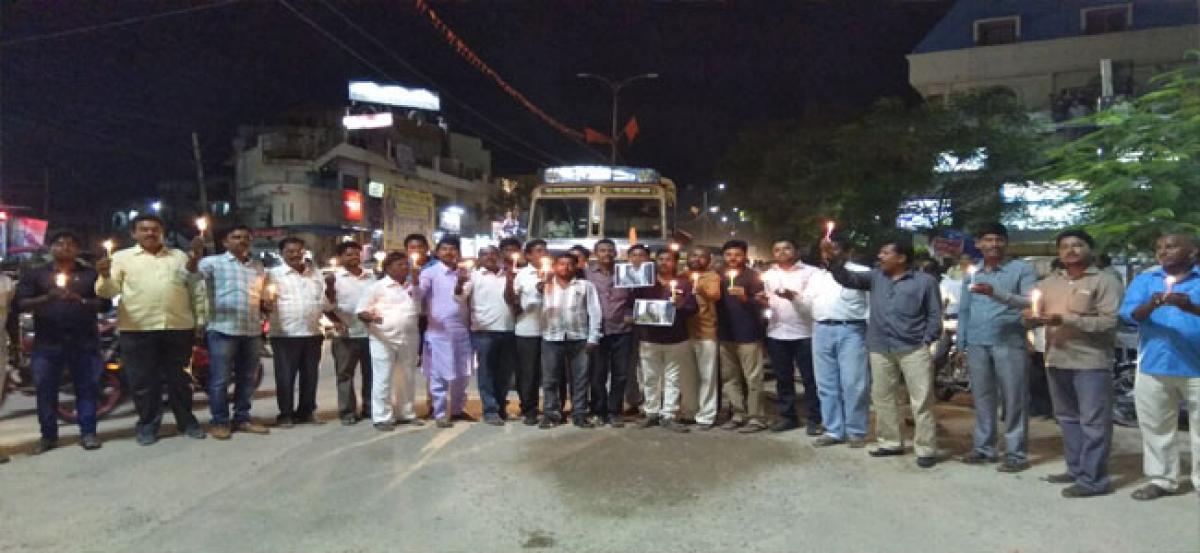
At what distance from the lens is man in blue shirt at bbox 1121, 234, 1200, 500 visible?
5.04 meters

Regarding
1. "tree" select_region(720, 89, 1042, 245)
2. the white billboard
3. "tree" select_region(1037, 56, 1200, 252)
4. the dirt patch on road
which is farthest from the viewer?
the white billboard

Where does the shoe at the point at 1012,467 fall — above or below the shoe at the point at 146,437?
below

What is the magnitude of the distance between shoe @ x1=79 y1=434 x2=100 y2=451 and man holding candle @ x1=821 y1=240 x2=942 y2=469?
652 centimetres

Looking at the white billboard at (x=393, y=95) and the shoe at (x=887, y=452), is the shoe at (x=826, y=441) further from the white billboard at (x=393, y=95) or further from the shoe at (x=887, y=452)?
the white billboard at (x=393, y=95)

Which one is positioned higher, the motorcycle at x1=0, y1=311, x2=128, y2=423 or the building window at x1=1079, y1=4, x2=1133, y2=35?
the building window at x1=1079, y1=4, x2=1133, y2=35

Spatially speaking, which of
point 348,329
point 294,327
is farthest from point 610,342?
point 294,327

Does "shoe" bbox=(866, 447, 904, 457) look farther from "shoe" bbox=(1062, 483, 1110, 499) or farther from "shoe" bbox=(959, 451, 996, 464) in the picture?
"shoe" bbox=(1062, 483, 1110, 499)

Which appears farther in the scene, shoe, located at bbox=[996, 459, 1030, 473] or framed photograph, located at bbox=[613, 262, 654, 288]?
framed photograph, located at bbox=[613, 262, 654, 288]

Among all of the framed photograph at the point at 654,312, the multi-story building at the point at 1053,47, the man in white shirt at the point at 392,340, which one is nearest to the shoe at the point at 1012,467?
the framed photograph at the point at 654,312

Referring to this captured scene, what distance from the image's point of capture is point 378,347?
737cm

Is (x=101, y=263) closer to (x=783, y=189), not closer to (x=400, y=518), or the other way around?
(x=400, y=518)

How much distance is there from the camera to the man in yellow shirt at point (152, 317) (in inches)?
263

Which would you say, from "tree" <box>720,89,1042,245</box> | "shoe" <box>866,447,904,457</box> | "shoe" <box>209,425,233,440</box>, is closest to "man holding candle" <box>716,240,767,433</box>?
"shoe" <box>866,447,904,457</box>

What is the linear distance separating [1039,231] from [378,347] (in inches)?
876
